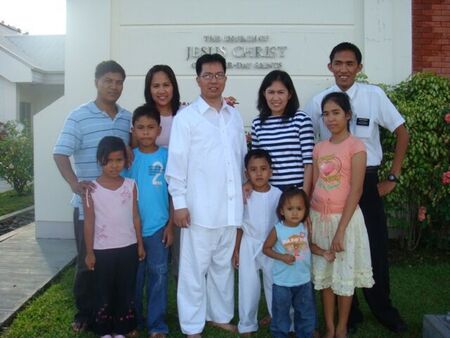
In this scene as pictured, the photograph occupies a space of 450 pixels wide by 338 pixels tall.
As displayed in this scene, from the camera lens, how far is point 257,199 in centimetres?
366

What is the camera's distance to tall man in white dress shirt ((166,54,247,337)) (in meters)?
3.49

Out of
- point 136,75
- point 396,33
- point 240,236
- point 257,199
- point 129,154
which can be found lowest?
point 240,236

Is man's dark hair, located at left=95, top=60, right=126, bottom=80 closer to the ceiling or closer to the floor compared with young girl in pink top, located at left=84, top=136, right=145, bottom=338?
closer to the ceiling

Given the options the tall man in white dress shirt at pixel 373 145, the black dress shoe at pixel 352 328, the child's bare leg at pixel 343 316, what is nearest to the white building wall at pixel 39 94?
the tall man in white dress shirt at pixel 373 145

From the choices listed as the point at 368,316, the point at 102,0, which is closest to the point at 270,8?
the point at 102,0

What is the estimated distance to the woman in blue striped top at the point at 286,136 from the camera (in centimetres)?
359

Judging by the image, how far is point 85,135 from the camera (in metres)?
3.72

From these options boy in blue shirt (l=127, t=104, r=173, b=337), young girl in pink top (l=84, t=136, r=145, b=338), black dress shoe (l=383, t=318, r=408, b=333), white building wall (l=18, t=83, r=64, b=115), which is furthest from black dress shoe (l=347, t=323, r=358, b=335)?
white building wall (l=18, t=83, r=64, b=115)

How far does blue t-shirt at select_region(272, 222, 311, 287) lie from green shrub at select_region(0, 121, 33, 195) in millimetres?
8627

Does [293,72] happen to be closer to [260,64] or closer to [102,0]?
[260,64]

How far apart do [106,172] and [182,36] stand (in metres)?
3.33

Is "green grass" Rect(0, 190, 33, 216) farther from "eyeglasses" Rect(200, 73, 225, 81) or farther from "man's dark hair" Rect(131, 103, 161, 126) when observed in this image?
"eyeglasses" Rect(200, 73, 225, 81)

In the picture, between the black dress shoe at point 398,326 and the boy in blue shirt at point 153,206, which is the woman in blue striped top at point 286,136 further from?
the black dress shoe at point 398,326

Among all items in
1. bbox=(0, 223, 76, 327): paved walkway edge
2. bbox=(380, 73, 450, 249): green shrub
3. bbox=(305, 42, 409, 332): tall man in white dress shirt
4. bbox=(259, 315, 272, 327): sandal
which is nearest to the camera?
bbox=(305, 42, 409, 332): tall man in white dress shirt
